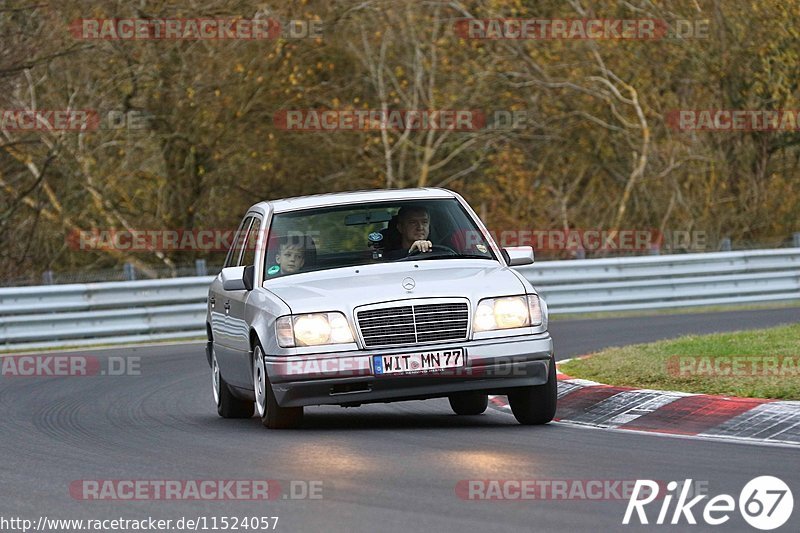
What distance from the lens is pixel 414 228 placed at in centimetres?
1222

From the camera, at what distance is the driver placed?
1212 centimetres

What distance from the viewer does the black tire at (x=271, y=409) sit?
11.3 metres

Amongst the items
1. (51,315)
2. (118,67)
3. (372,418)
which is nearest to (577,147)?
(118,67)

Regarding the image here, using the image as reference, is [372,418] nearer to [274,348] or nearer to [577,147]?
[274,348]

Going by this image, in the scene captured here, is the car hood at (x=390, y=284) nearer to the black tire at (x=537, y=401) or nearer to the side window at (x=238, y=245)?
the black tire at (x=537, y=401)

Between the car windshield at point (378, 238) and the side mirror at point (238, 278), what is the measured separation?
142 millimetres

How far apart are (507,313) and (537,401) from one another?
2.19 feet

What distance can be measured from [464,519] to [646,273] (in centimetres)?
1994
